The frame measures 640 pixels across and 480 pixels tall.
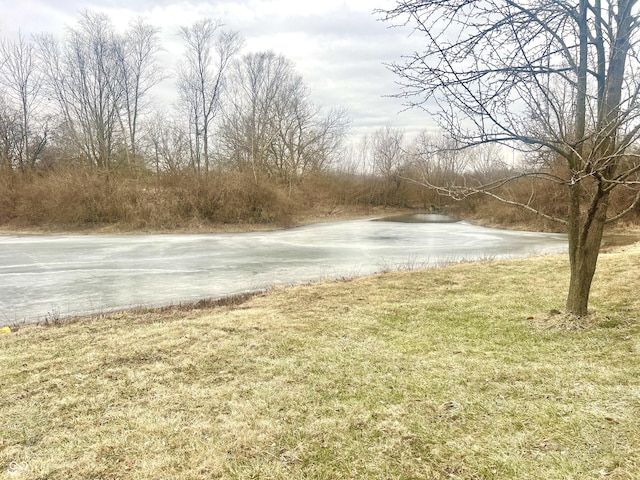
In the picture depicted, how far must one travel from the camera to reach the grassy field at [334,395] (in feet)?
7.20

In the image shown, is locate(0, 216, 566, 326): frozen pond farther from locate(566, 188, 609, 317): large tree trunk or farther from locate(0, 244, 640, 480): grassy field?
locate(566, 188, 609, 317): large tree trunk

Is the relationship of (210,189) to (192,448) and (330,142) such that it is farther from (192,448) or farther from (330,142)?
(192,448)

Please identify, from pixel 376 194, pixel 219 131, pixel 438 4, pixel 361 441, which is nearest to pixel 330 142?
pixel 376 194

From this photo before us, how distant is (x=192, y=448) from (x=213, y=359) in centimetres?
149

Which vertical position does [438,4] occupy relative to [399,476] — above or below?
above

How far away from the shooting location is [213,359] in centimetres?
384

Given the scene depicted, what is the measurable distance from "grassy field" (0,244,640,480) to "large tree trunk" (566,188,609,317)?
0.81 feet

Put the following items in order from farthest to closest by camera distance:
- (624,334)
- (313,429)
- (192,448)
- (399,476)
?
(624,334) → (313,429) → (192,448) → (399,476)

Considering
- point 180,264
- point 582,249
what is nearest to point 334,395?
point 582,249

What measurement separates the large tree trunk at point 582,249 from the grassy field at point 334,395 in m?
0.25

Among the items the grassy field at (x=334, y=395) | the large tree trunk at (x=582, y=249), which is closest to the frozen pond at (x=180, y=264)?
the grassy field at (x=334, y=395)

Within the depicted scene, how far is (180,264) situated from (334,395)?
8.98m

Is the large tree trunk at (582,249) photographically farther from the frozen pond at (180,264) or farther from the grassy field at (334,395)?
the frozen pond at (180,264)

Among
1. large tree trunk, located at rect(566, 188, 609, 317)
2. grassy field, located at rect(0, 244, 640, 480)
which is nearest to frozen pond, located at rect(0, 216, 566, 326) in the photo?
grassy field, located at rect(0, 244, 640, 480)
